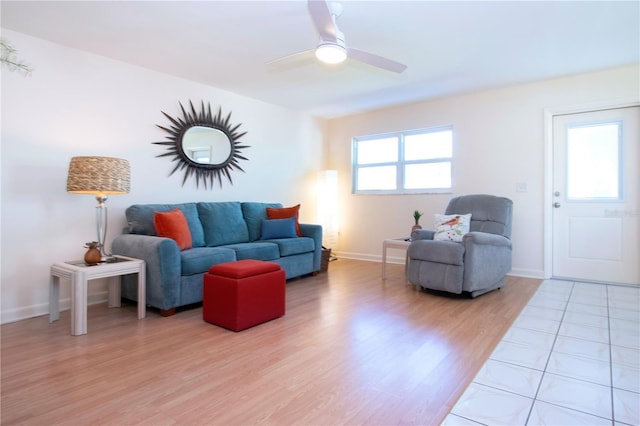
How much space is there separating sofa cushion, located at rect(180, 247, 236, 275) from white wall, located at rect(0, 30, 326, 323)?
99cm

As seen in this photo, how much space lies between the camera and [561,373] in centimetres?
182

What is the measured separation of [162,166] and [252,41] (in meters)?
1.64

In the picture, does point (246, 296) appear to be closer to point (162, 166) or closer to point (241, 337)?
point (241, 337)

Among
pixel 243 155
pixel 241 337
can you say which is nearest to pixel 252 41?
pixel 243 155

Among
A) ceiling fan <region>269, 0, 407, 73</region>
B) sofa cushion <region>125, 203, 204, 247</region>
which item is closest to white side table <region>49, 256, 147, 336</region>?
sofa cushion <region>125, 203, 204, 247</region>

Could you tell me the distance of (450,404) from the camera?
155 centimetres

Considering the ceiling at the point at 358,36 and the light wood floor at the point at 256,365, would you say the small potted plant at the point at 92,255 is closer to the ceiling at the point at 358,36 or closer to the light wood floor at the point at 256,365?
the light wood floor at the point at 256,365

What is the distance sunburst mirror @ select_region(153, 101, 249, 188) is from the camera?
3809mm

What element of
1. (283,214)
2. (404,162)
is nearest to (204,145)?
(283,214)

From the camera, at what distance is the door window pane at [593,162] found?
3.71m

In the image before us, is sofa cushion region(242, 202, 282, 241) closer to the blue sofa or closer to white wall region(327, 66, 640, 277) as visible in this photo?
the blue sofa

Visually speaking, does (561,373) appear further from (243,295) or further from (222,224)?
(222,224)

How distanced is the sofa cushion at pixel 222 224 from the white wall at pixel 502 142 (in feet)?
7.26

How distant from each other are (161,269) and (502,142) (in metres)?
4.04
